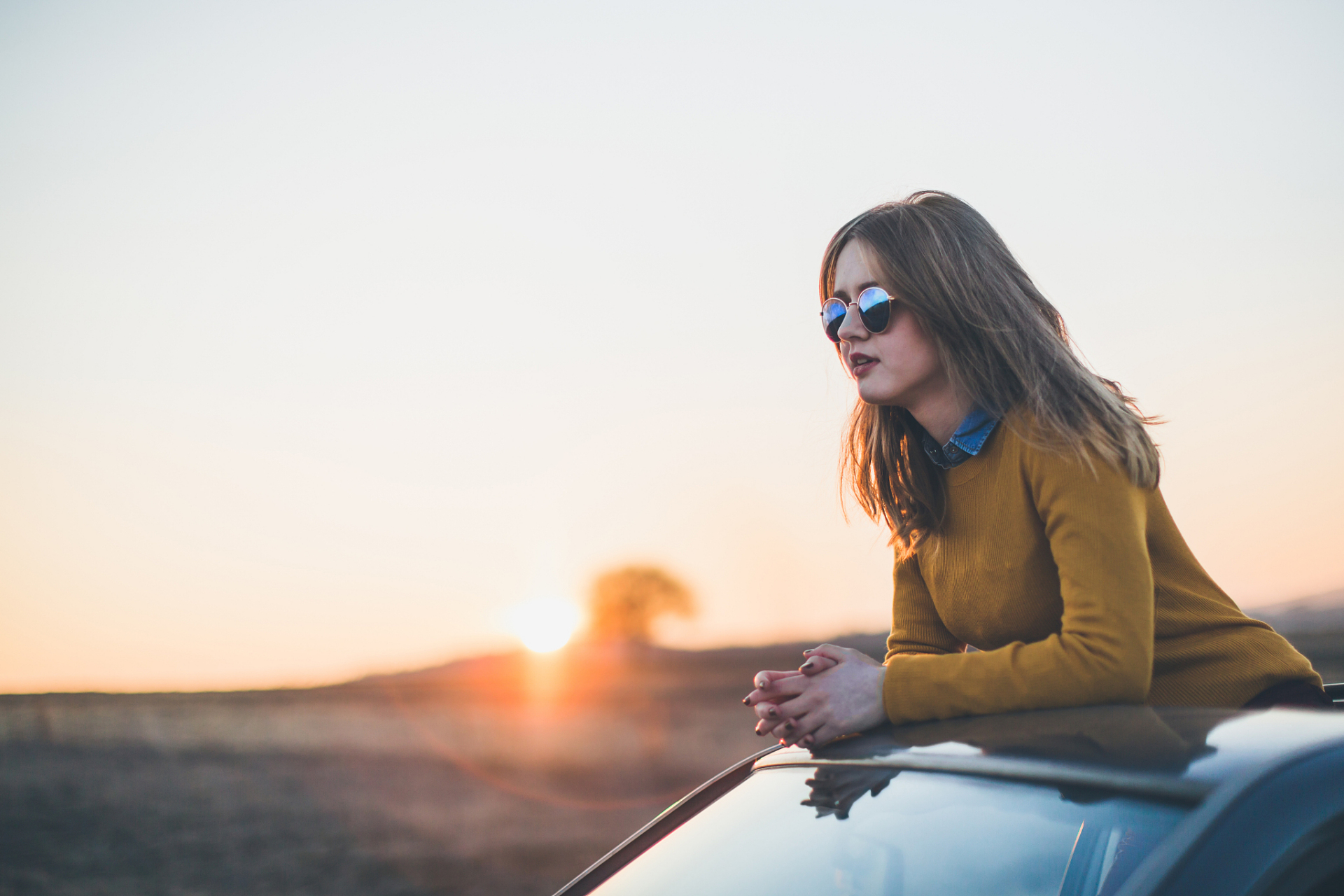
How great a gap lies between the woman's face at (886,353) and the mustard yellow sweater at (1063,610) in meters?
0.18

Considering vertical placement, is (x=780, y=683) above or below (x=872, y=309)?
below

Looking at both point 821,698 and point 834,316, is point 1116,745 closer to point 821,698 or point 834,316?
point 821,698

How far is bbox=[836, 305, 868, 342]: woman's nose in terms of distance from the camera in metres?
2.06

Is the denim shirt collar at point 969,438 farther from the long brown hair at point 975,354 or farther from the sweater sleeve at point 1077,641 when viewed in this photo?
the sweater sleeve at point 1077,641

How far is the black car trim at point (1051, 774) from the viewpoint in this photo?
1164 mm

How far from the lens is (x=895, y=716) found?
1.71m

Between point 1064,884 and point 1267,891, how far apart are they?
10.7 inches

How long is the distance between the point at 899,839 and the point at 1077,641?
44 cm

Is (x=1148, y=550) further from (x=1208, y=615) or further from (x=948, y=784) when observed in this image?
(x=948, y=784)

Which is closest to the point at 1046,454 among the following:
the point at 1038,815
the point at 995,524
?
the point at 995,524

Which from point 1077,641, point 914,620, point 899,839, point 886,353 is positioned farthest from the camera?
point 914,620

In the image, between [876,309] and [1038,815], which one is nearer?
[1038,815]

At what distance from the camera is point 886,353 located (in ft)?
6.68

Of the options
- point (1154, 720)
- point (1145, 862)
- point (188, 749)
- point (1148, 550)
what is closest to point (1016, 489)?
point (1148, 550)
